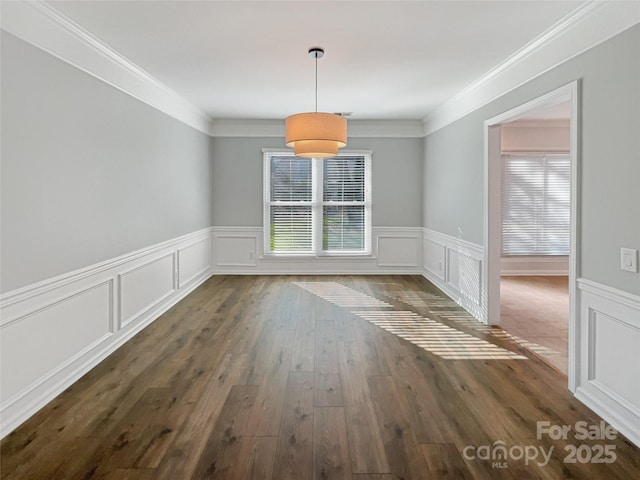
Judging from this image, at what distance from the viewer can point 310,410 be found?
2752 millimetres

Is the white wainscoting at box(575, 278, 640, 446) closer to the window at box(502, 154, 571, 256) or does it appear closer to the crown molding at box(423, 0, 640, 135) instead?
the crown molding at box(423, 0, 640, 135)

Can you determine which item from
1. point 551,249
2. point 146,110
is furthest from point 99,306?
point 551,249

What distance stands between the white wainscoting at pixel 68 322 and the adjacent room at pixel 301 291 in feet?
0.06

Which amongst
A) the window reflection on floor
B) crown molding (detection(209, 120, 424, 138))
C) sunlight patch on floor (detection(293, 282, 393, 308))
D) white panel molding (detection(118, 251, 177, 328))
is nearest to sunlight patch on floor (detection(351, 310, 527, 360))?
the window reflection on floor

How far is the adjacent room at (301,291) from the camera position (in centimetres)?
242

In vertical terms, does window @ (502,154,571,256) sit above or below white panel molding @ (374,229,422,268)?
above

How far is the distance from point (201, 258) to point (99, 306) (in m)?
3.34

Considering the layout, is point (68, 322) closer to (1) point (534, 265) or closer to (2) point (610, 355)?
(2) point (610, 355)

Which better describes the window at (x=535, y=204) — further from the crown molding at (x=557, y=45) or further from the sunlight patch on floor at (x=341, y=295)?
the sunlight patch on floor at (x=341, y=295)

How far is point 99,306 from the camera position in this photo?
3592 millimetres

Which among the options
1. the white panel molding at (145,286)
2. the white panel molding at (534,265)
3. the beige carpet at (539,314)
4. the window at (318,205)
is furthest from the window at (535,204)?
the white panel molding at (145,286)

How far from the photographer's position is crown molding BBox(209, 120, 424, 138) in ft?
24.2

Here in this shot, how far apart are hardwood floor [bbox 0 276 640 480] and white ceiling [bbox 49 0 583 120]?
2629 mm

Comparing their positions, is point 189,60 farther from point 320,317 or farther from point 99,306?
point 320,317
